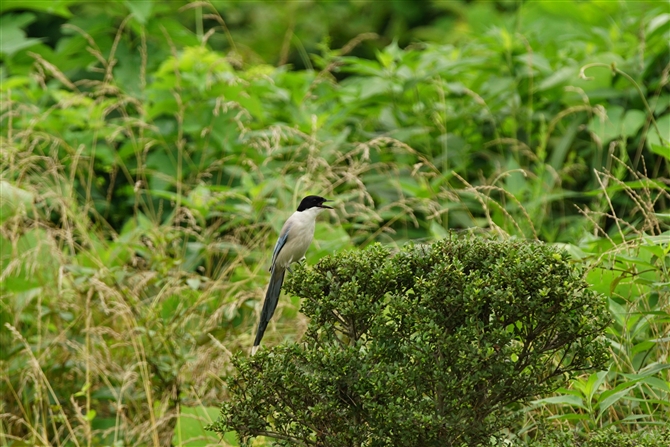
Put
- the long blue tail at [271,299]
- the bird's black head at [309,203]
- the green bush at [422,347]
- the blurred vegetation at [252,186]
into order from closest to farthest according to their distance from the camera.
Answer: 1. the green bush at [422,347]
2. the long blue tail at [271,299]
3. the bird's black head at [309,203]
4. the blurred vegetation at [252,186]

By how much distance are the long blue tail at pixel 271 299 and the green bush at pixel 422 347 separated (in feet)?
1.08

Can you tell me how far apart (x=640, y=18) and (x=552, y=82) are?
4.07ft

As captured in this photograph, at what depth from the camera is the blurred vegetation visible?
434cm

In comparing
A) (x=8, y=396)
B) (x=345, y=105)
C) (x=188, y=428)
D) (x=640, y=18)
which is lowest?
(x=8, y=396)

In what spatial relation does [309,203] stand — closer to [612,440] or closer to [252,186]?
[612,440]

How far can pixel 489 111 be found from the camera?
245 inches

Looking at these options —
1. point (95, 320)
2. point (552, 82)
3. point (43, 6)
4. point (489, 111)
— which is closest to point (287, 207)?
point (95, 320)

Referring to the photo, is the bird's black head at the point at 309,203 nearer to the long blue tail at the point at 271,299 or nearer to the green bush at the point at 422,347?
the long blue tail at the point at 271,299

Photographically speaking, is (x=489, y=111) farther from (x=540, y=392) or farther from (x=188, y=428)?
(x=540, y=392)

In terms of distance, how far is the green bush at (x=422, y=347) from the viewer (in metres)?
2.82

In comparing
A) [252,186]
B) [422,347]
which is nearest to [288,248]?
[422,347]

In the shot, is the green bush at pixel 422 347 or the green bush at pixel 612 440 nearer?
the green bush at pixel 422 347

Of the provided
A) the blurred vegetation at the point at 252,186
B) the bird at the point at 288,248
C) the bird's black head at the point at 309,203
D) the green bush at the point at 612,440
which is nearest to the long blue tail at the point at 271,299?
the bird at the point at 288,248

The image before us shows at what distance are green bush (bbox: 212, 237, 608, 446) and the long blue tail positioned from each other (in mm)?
330
